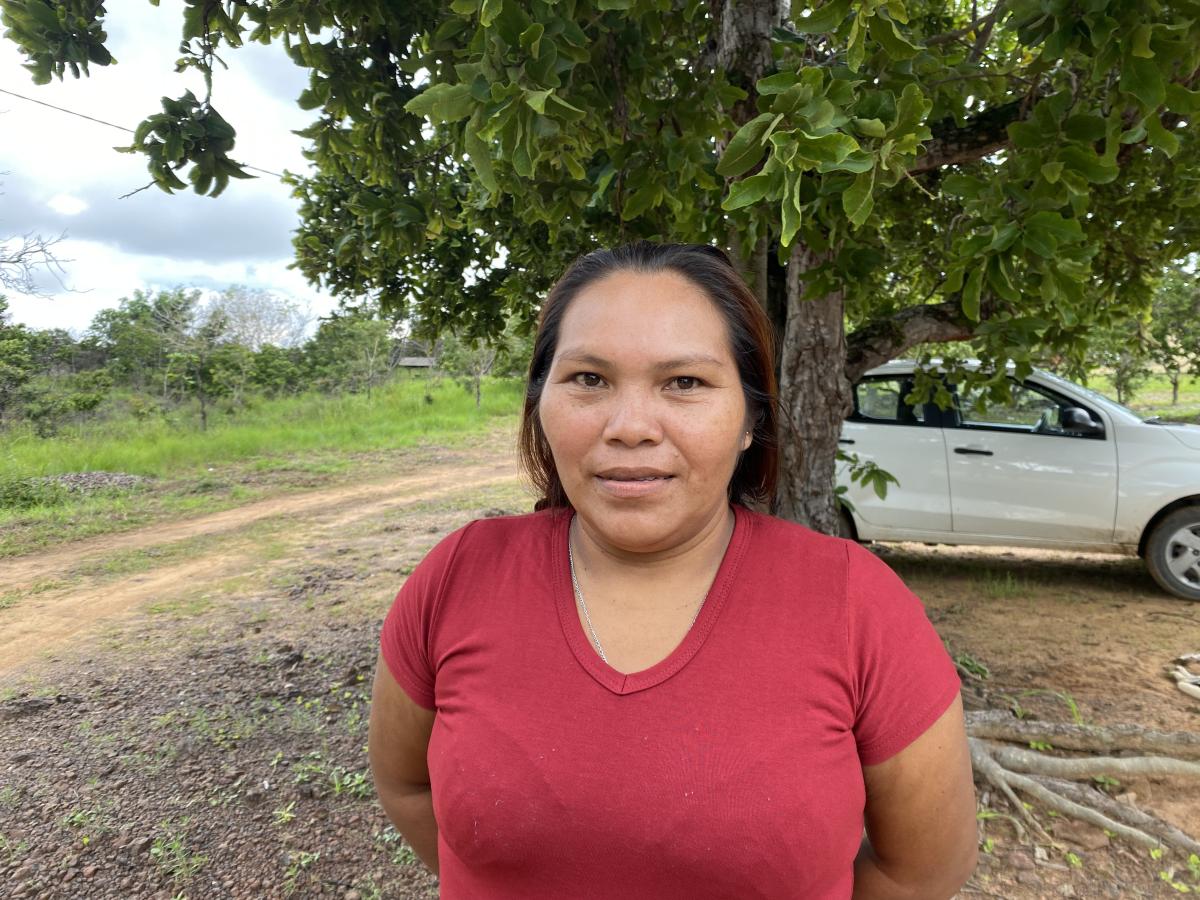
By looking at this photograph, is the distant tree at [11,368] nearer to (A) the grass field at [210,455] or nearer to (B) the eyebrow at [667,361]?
(A) the grass field at [210,455]

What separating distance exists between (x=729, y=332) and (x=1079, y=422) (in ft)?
18.4

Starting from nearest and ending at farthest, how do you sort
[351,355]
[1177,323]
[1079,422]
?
1. [1079,422]
2. [1177,323]
3. [351,355]

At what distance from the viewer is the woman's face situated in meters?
1.18

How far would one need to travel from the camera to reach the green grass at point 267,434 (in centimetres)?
1174

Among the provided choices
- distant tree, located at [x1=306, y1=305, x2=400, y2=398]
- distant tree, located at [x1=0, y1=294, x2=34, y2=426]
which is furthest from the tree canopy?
distant tree, located at [x1=306, y1=305, x2=400, y2=398]

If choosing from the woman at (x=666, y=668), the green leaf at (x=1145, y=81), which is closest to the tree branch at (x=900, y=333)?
the green leaf at (x=1145, y=81)

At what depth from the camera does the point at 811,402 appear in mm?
3340

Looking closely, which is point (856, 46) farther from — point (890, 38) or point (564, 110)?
point (564, 110)

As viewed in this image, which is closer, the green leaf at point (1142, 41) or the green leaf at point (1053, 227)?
the green leaf at point (1142, 41)

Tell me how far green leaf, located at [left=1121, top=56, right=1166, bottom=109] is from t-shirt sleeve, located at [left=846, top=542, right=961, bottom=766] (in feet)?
4.09

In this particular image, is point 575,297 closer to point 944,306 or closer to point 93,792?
point 944,306

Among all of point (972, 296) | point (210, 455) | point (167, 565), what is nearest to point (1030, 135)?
point (972, 296)

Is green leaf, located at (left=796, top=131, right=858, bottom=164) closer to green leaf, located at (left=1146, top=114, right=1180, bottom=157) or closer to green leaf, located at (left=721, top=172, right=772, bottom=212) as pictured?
green leaf, located at (left=721, top=172, right=772, bottom=212)

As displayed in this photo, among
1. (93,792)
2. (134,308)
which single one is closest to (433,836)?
(93,792)
